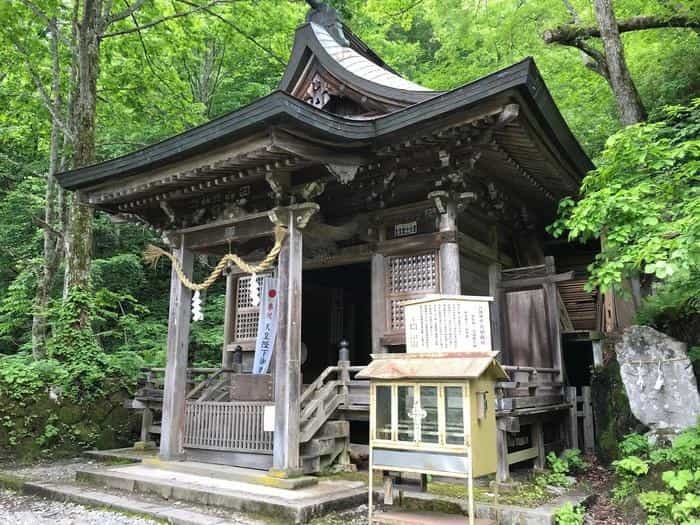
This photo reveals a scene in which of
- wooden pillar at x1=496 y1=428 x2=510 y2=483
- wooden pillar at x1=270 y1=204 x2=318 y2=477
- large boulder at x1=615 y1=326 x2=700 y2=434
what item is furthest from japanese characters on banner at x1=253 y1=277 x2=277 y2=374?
large boulder at x1=615 y1=326 x2=700 y2=434

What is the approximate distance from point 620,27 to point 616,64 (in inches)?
66.3

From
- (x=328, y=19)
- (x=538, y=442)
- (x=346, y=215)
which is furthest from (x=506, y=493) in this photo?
(x=328, y=19)

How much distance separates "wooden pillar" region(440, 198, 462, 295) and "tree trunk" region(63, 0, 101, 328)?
698cm

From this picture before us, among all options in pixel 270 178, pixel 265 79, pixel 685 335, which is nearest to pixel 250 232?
pixel 270 178

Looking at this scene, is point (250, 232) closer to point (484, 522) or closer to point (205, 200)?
point (205, 200)

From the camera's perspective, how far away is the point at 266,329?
356 inches

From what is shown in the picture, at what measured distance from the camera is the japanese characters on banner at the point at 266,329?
29.3 ft

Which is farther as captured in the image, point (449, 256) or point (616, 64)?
point (616, 64)

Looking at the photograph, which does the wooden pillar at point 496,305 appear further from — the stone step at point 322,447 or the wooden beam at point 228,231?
the wooden beam at point 228,231

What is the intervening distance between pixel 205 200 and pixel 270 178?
77.3 inches

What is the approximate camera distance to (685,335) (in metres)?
7.02

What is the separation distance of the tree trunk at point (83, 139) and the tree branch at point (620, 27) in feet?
30.9

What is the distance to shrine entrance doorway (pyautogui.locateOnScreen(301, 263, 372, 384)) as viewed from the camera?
36.2 feet

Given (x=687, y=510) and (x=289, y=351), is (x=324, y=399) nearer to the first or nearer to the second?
(x=289, y=351)
